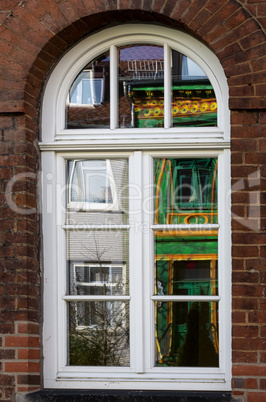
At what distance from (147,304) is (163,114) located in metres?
1.37

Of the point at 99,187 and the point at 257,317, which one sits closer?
the point at 257,317

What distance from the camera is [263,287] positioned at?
4195mm

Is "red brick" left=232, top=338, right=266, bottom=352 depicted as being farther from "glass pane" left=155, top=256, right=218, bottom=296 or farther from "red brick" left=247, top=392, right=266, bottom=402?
"glass pane" left=155, top=256, right=218, bottom=296

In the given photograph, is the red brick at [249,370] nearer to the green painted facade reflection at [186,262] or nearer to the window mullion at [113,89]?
the green painted facade reflection at [186,262]

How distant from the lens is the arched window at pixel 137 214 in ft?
14.7

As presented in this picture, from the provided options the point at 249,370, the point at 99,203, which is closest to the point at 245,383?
the point at 249,370

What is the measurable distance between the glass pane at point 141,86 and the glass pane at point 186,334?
1.34 m

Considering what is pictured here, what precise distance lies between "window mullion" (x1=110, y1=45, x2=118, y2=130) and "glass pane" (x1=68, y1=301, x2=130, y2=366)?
1.31 meters

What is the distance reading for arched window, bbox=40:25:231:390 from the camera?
4.48 m

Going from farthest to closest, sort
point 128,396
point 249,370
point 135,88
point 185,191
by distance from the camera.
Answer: point 135,88 < point 185,191 < point 128,396 < point 249,370

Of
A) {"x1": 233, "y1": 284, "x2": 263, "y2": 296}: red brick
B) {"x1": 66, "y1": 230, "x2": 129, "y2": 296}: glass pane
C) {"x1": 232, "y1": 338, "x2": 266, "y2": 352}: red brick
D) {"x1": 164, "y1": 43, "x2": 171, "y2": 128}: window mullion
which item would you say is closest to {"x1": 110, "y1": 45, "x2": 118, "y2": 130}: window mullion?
{"x1": 164, "y1": 43, "x2": 171, "y2": 128}: window mullion

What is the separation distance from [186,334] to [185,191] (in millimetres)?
1012

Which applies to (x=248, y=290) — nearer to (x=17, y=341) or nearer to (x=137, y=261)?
(x=137, y=261)

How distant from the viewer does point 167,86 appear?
4609 mm
